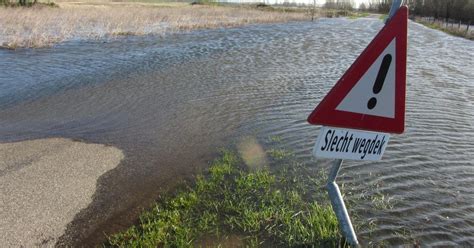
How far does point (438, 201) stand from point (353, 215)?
1481mm

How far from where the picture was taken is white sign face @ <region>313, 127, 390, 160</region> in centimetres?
301

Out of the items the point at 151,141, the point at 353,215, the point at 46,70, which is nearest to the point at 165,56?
the point at 46,70

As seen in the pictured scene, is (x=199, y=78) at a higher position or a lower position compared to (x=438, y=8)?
lower

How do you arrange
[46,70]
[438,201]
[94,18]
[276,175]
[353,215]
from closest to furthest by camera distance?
[353,215] < [438,201] < [276,175] < [46,70] < [94,18]

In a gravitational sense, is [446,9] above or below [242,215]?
above

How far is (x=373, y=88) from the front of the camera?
120 inches

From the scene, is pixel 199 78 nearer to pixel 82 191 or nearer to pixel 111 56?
pixel 111 56

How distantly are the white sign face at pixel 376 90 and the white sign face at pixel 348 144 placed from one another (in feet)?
0.65

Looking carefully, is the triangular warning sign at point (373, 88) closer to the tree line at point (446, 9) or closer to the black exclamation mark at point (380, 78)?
the black exclamation mark at point (380, 78)

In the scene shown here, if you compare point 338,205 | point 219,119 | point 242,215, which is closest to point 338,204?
point 338,205

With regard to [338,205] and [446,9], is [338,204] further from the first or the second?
[446,9]

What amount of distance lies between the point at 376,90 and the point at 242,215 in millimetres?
2518

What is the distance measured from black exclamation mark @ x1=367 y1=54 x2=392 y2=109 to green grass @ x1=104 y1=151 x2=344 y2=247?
173 centimetres

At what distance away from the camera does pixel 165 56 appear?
64.0 ft
